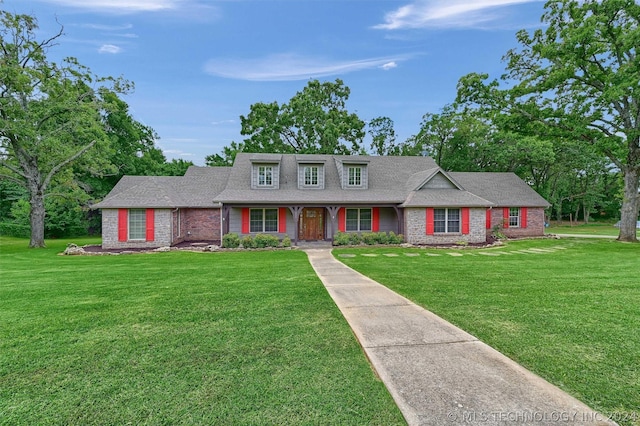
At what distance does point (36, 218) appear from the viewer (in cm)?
1655

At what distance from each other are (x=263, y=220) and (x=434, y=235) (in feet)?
30.7

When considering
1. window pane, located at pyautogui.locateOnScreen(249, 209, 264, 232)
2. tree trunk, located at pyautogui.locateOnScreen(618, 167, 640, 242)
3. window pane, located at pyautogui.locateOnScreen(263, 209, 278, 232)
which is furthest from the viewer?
tree trunk, located at pyautogui.locateOnScreen(618, 167, 640, 242)

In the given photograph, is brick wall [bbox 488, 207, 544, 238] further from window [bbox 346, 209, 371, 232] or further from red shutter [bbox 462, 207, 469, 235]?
window [bbox 346, 209, 371, 232]

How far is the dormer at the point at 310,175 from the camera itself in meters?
17.3

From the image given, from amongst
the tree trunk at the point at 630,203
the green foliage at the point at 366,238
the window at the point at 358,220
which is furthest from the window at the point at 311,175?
the tree trunk at the point at 630,203

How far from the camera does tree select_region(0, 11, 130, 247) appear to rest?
50.4ft

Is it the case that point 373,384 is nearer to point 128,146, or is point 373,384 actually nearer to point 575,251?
point 575,251

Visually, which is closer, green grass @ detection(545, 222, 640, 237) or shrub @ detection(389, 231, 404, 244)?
shrub @ detection(389, 231, 404, 244)

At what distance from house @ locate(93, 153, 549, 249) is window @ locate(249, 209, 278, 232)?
5 centimetres

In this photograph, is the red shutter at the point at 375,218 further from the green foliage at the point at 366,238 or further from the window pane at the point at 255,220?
the window pane at the point at 255,220

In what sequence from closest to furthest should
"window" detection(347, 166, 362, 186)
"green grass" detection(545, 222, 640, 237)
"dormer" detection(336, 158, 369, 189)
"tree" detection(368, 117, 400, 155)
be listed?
"dormer" detection(336, 158, 369, 189), "window" detection(347, 166, 362, 186), "green grass" detection(545, 222, 640, 237), "tree" detection(368, 117, 400, 155)

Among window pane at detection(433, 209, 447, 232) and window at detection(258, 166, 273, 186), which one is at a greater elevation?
window at detection(258, 166, 273, 186)

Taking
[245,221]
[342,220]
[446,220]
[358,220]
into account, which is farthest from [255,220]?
[446,220]

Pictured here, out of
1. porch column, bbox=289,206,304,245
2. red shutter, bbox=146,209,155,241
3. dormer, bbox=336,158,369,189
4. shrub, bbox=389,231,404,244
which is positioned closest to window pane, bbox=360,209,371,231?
dormer, bbox=336,158,369,189
